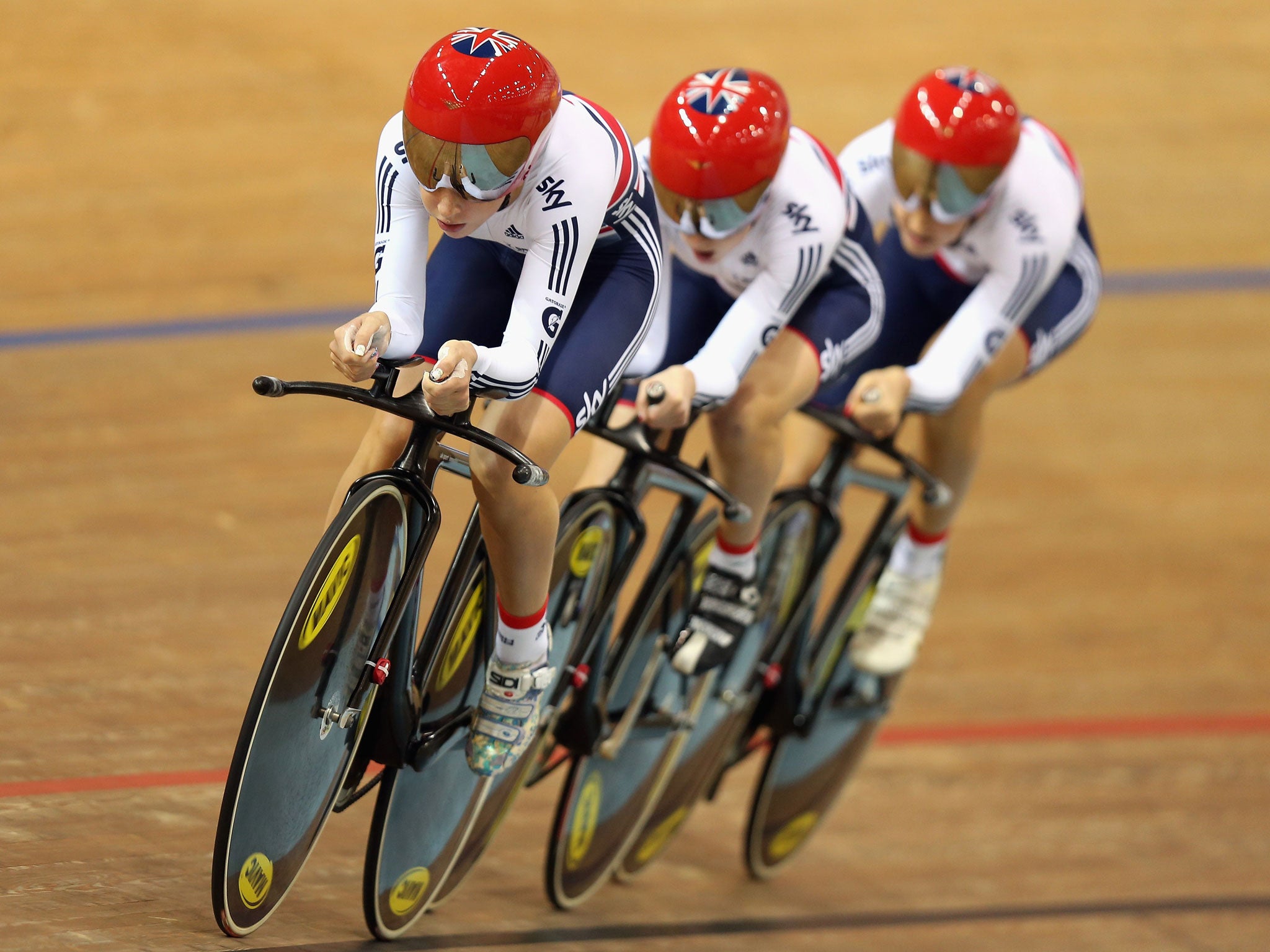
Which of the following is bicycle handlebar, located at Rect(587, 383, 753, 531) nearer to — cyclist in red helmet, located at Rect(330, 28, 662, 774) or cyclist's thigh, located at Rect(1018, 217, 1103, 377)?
cyclist in red helmet, located at Rect(330, 28, 662, 774)

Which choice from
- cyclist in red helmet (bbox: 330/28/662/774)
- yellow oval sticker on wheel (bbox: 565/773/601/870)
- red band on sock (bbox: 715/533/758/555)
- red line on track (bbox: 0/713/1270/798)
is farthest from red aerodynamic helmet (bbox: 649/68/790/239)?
red line on track (bbox: 0/713/1270/798)

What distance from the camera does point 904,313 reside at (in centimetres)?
369

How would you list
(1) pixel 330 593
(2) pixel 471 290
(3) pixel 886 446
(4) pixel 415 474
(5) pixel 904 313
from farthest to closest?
1. (5) pixel 904 313
2. (3) pixel 886 446
3. (2) pixel 471 290
4. (4) pixel 415 474
5. (1) pixel 330 593

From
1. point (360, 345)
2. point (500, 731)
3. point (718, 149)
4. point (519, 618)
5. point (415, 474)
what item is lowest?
point (500, 731)

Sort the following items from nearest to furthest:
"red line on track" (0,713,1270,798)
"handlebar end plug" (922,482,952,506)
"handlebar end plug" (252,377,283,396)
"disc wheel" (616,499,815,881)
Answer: "handlebar end plug" (252,377,283,396), "disc wheel" (616,499,815,881), "handlebar end plug" (922,482,952,506), "red line on track" (0,713,1270,798)

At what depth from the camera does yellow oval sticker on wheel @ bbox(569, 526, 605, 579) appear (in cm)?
287

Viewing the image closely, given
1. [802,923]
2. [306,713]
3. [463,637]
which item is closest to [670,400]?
[463,637]

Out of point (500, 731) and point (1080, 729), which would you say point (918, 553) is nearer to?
point (1080, 729)

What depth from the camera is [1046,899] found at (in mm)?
4078

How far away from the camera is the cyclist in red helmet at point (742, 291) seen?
2.66m

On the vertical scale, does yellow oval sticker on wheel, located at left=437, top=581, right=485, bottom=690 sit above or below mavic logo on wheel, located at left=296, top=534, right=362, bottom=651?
below

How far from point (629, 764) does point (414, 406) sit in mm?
1403

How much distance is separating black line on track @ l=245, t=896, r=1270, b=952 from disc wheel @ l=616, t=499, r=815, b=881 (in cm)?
25

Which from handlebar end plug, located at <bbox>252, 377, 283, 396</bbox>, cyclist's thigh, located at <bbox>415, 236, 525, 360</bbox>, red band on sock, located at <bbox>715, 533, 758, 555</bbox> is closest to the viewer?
handlebar end plug, located at <bbox>252, 377, 283, 396</bbox>
